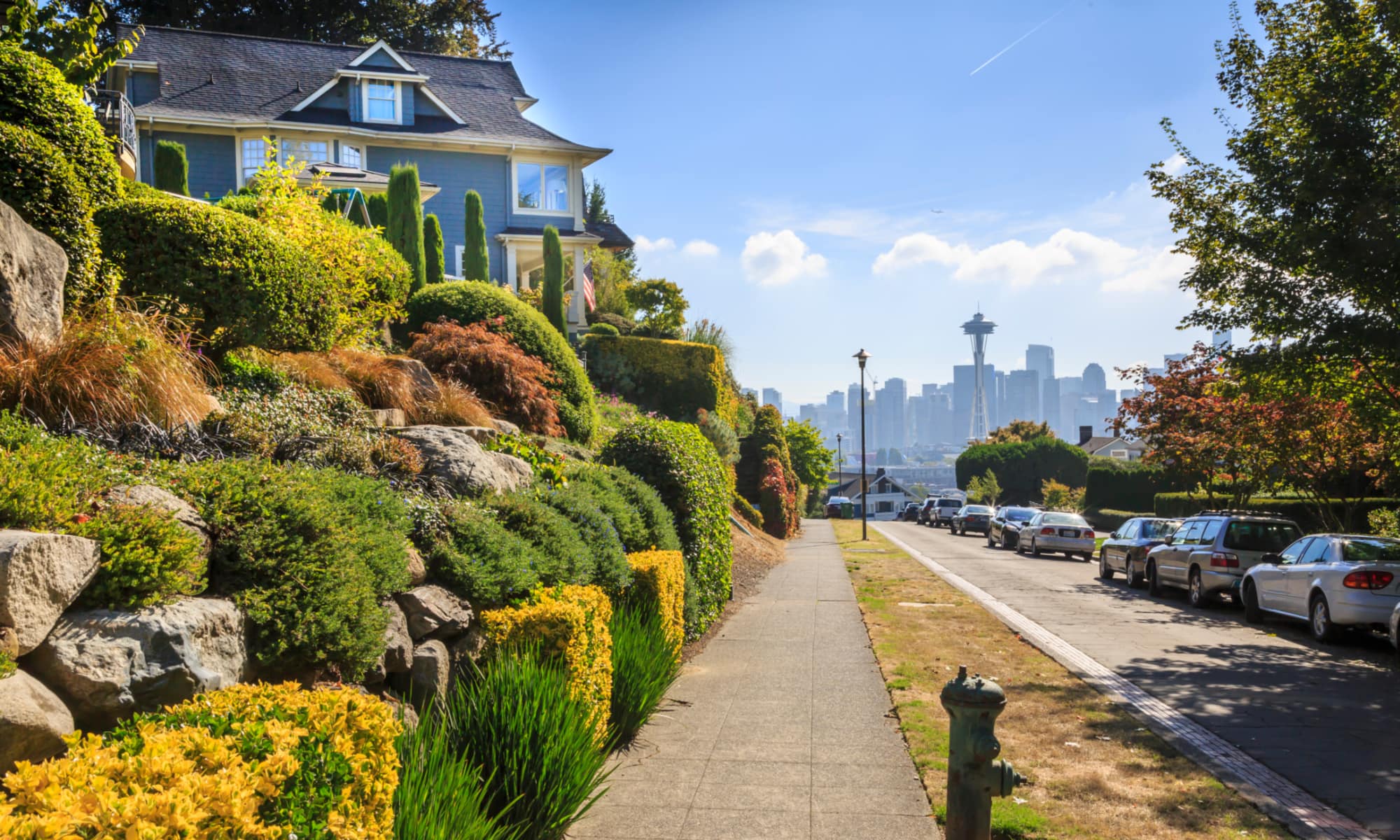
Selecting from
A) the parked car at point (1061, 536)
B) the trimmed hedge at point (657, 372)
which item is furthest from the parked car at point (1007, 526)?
the trimmed hedge at point (657, 372)

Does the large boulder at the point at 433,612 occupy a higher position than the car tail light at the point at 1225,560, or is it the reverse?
the large boulder at the point at 433,612

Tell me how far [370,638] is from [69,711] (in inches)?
54.5

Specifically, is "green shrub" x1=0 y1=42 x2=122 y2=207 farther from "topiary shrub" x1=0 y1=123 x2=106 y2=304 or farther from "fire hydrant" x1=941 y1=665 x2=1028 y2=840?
"fire hydrant" x1=941 y1=665 x2=1028 y2=840

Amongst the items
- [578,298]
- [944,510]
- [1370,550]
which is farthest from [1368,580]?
[944,510]

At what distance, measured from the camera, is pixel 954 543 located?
116 feet

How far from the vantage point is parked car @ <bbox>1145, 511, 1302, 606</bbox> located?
1563 cm

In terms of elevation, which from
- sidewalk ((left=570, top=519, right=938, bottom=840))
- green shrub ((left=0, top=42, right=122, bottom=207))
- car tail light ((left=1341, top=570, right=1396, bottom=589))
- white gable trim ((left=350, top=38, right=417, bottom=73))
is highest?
white gable trim ((left=350, top=38, right=417, bottom=73))

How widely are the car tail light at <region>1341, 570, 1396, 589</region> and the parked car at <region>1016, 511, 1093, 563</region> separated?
1675cm

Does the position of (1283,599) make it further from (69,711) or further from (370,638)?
(69,711)

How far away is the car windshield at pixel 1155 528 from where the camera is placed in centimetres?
2002

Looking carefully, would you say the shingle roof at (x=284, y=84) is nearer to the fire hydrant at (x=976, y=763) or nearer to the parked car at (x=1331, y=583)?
the parked car at (x=1331, y=583)

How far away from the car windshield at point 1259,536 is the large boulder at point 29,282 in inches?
634

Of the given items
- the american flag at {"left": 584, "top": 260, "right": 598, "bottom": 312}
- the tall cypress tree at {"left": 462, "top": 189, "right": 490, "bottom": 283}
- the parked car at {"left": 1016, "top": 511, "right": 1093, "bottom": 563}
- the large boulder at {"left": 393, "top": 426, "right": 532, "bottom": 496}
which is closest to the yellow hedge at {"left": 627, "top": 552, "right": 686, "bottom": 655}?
the large boulder at {"left": 393, "top": 426, "right": 532, "bottom": 496}

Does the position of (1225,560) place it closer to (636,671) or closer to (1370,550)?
(1370,550)
